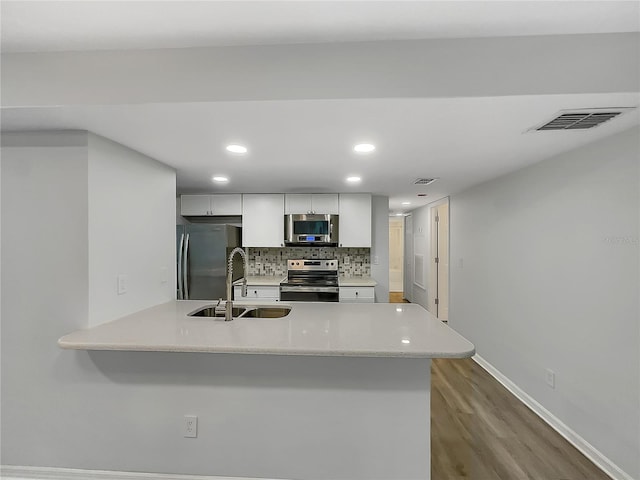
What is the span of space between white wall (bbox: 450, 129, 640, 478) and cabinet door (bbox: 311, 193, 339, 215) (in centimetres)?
189

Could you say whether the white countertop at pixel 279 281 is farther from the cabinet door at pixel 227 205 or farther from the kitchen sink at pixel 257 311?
the kitchen sink at pixel 257 311

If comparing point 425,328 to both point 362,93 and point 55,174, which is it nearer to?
point 362,93

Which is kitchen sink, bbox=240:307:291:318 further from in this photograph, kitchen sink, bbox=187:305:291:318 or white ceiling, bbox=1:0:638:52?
white ceiling, bbox=1:0:638:52

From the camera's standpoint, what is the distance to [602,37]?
54.1 inches

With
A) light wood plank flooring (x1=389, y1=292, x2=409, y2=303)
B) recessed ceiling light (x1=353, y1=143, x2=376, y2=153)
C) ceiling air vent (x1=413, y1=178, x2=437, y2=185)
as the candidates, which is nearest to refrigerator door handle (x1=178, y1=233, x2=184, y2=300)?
recessed ceiling light (x1=353, y1=143, x2=376, y2=153)

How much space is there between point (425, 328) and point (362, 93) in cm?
139

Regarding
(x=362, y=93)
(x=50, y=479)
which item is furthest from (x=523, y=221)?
(x=50, y=479)

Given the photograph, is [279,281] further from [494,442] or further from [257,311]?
[494,442]

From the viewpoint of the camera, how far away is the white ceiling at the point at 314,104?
125 centimetres

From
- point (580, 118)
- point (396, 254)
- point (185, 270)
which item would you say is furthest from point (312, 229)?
point (396, 254)

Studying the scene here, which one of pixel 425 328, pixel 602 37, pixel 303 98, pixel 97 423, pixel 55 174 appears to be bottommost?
pixel 97 423

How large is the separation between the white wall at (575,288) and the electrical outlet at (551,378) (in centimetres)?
4

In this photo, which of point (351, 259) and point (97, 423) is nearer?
point (97, 423)

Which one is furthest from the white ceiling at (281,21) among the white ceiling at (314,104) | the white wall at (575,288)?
the white wall at (575,288)
